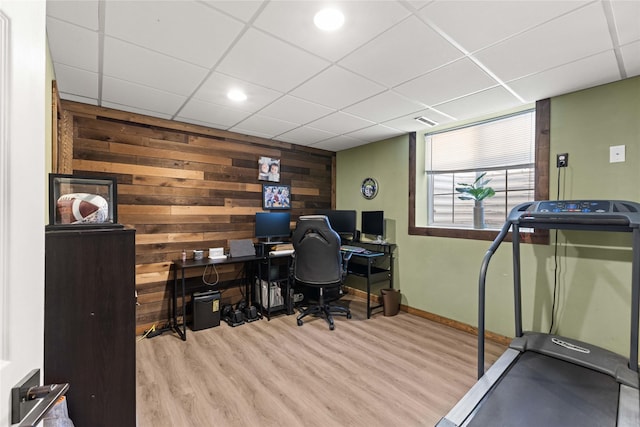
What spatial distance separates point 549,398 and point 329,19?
2645 millimetres

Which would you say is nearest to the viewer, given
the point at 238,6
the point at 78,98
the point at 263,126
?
the point at 238,6

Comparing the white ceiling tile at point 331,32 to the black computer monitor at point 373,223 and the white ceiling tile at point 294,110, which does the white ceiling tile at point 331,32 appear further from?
the black computer monitor at point 373,223

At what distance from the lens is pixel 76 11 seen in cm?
156

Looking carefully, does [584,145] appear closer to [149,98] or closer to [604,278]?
[604,278]

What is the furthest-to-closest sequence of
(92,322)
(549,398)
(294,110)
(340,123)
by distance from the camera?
(340,123) < (294,110) < (549,398) < (92,322)

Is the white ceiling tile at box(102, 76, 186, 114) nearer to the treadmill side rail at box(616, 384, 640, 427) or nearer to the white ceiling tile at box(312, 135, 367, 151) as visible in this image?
the white ceiling tile at box(312, 135, 367, 151)

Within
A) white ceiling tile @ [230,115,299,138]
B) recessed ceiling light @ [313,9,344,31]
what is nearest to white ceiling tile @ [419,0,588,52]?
recessed ceiling light @ [313,9,344,31]

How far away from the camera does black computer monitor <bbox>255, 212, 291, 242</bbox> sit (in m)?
3.99

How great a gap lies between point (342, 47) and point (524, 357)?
268cm

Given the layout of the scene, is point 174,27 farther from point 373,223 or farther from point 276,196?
point 373,223

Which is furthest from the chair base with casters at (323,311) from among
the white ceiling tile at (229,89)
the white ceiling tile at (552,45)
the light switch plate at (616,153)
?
the light switch plate at (616,153)

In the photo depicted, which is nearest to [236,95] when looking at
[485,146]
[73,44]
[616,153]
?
[73,44]

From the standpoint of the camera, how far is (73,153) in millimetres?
2920

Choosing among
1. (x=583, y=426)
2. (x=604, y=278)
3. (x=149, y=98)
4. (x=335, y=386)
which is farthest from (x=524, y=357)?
(x=149, y=98)
